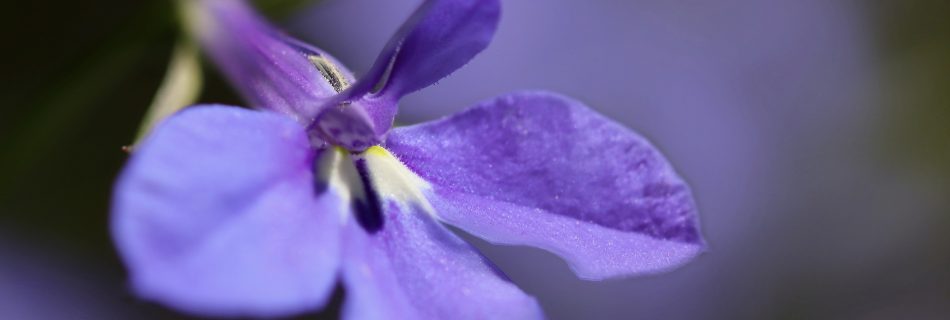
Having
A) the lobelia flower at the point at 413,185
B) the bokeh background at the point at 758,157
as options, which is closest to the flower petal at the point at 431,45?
the lobelia flower at the point at 413,185

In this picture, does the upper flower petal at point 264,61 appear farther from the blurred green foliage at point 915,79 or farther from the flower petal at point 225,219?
the blurred green foliage at point 915,79

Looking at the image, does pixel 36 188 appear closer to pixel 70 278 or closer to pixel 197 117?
pixel 70 278

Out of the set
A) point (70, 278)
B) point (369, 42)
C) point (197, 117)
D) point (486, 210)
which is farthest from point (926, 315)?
point (197, 117)

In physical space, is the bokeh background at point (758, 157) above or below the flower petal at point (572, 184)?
below

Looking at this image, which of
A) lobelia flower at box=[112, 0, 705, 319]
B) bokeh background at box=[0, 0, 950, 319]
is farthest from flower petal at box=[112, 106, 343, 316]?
bokeh background at box=[0, 0, 950, 319]

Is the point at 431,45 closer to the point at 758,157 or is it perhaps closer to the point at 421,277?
the point at 421,277

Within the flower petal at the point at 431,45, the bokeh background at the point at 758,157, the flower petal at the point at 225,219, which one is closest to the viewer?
the flower petal at the point at 225,219

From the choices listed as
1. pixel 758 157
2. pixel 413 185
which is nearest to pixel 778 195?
pixel 758 157

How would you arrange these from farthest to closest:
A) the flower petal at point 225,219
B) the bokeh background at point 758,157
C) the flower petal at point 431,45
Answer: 1. the bokeh background at point 758,157
2. the flower petal at point 431,45
3. the flower petal at point 225,219
